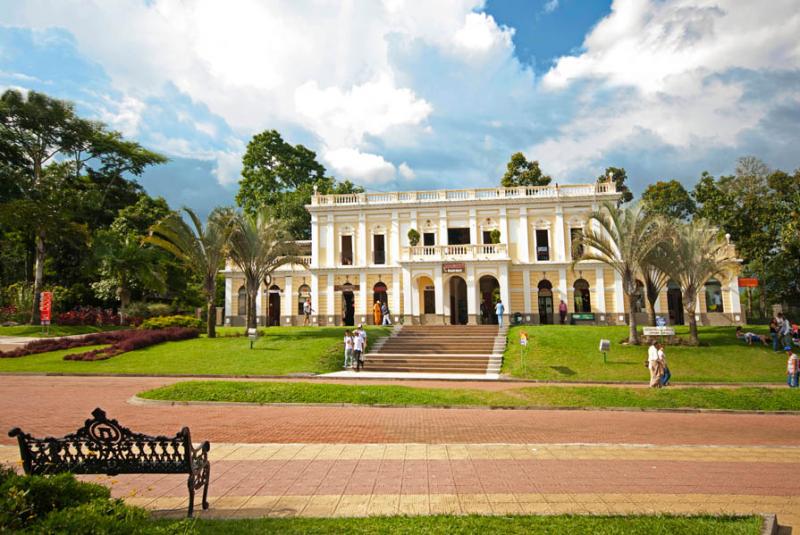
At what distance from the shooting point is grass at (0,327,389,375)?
66.3 feet

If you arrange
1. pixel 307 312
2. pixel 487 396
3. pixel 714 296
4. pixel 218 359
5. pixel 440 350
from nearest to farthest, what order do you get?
pixel 487 396 → pixel 218 359 → pixel 440 350 → pixel 714 296 → pixel 307 312

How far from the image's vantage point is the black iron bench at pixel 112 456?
17.3 ft

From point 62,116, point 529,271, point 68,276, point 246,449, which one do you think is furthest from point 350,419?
point 62,116

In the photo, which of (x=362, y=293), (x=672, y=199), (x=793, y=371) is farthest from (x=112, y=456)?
(x=672, y=199)

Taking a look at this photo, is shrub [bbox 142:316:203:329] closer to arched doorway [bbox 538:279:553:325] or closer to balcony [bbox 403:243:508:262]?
balcony [bbox 403:243:508:262]

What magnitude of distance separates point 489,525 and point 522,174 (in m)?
46.1

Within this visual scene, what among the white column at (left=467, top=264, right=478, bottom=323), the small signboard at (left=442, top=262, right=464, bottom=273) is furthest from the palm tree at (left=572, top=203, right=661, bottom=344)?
the small signboard at (left=442, top=262, right=464, bottom=273)

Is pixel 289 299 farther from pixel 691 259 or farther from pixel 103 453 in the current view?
pixel 103 453

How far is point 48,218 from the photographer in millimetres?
32156

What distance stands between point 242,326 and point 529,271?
72.8 feet

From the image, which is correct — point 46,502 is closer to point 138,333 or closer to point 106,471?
point 106,471

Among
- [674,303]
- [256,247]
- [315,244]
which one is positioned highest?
[315,244]

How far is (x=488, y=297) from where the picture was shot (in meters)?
37.9

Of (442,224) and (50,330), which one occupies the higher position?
(442,224)
